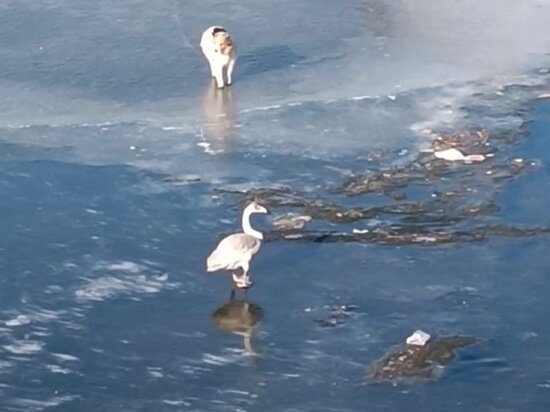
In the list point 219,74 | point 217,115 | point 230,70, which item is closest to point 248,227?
point 217,115

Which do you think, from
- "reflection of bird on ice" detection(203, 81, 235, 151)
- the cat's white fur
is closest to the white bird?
"reflection of bird on ice" detection(203, 81, 235, 151)

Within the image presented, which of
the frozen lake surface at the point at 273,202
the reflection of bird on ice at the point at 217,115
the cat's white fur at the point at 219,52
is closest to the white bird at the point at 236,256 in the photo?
the frozen lake surface at the point at 273,202

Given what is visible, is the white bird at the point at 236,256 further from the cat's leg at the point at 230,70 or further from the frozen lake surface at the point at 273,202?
the cat's leg at the point at 230,70

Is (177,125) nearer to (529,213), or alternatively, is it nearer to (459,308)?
(529,213)

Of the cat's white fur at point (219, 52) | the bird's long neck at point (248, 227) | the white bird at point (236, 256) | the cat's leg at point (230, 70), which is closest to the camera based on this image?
the white bird at point (236, 256)

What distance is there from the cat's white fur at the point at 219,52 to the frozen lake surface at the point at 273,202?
190 mm

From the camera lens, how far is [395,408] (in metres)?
7.78

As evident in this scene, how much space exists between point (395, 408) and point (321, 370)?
0.60 m

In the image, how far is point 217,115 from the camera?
12531 mm

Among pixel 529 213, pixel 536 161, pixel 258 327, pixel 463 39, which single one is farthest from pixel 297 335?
pixel 463 39

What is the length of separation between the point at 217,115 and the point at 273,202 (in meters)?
2.09

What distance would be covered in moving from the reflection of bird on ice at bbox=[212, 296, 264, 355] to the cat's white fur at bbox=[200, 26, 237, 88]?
14.6 feet

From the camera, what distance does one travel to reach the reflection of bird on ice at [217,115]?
12.0 metres

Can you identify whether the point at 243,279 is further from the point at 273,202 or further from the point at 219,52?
the point at 219,52
